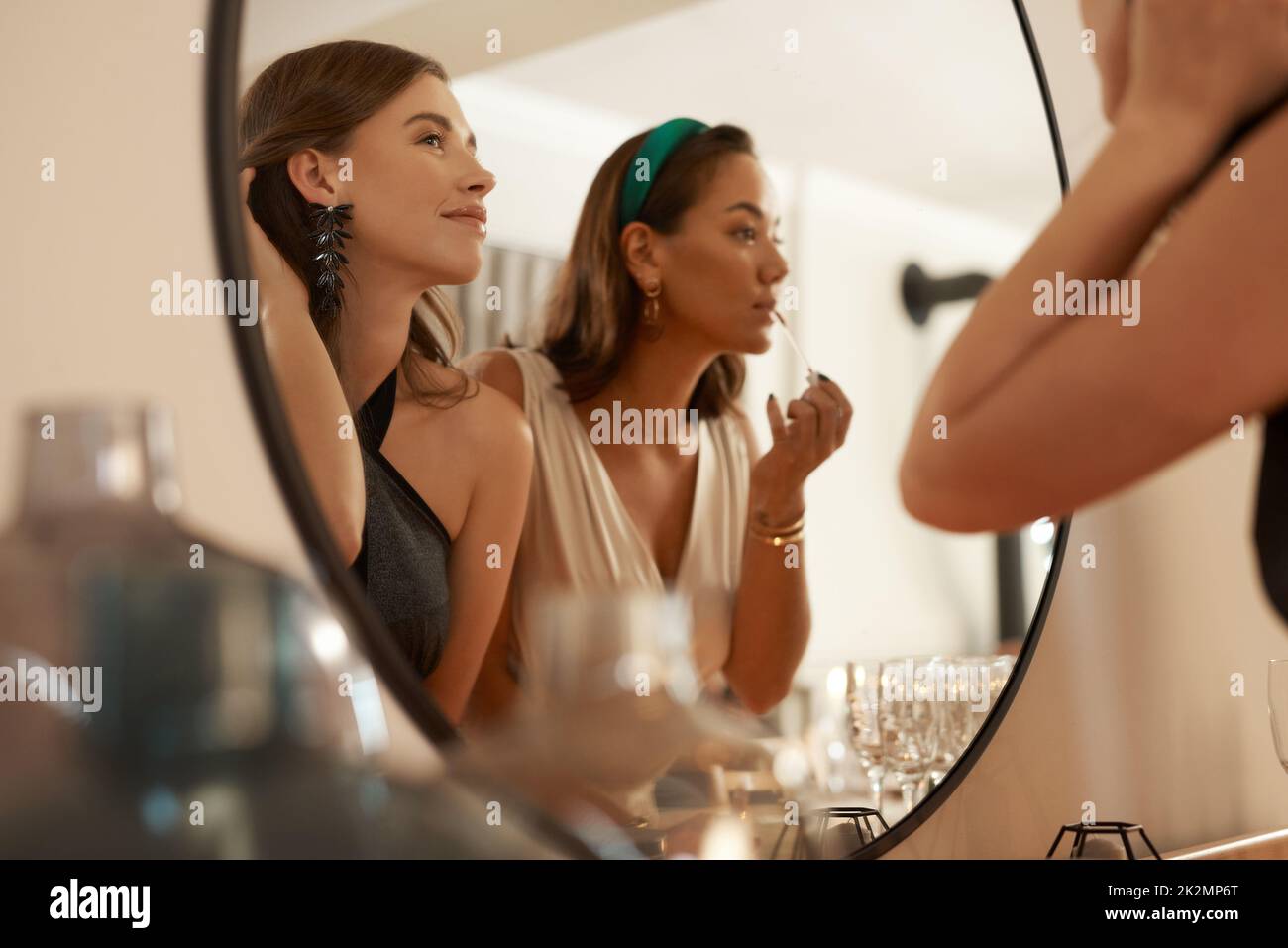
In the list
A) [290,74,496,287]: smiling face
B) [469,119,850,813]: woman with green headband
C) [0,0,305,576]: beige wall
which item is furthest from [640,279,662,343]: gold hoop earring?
[0,0,305,576]: beige wall

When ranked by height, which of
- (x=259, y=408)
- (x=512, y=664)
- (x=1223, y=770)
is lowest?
(x=1223, y=770)

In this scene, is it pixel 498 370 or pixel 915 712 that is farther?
pixel 915 712

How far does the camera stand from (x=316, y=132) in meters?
0.62

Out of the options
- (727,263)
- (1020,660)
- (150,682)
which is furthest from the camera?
(1020,660)

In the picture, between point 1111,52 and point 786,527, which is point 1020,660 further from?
point 1111,52

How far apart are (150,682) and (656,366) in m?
0.31

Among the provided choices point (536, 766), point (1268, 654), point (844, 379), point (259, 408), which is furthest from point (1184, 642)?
point (259, 408)

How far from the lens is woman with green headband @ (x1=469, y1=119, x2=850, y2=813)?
0.67 m

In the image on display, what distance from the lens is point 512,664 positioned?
2.10 ft

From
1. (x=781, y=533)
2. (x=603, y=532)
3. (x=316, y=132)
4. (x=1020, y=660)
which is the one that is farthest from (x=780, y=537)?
(x=316, y=132)

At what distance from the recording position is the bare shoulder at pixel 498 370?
64 centimetres

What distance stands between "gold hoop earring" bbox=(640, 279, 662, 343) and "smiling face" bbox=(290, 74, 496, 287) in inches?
4.0

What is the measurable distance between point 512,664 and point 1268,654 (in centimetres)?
58
